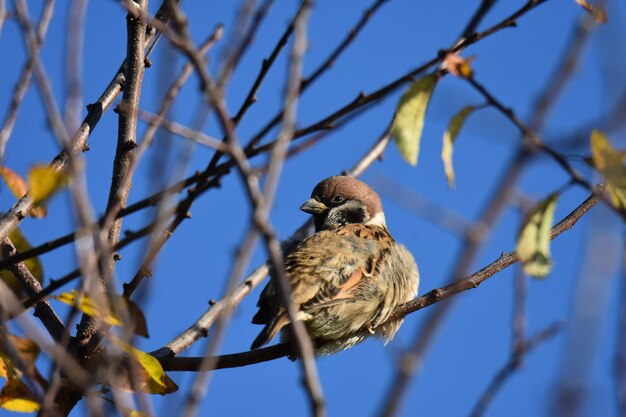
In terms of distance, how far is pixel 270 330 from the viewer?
472 cm

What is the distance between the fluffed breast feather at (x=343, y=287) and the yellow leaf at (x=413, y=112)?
214cm

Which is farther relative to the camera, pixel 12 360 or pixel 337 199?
pixel 337 199

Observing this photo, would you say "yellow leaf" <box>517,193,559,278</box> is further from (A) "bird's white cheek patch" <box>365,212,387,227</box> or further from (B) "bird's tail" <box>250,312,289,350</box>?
(A) "bird's white cheek patch" <box>365,212,387,227</box>

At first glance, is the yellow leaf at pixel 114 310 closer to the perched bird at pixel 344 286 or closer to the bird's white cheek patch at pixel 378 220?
the perched bird at pixel 344 286

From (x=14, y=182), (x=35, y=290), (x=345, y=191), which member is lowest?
(x=35, y=290)

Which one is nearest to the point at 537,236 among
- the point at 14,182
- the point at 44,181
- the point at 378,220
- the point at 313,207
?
the point at 44,181

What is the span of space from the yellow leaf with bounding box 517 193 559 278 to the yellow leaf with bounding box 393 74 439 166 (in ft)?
1.52

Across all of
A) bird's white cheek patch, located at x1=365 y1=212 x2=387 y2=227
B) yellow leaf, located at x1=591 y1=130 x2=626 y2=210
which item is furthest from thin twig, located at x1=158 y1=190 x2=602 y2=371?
bird's white cheek patch, located at x1=365 y1=212 x2=387 y2=227

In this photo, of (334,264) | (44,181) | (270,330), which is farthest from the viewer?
(334,264)

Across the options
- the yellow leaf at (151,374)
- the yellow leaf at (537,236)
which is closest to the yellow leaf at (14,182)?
the yellow leaf at (151,374)

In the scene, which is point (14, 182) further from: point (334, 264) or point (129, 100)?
point (334, 264)

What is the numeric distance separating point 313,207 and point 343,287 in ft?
5.72

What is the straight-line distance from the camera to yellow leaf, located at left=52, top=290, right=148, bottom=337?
9.03ft

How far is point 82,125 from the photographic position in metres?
4.48
